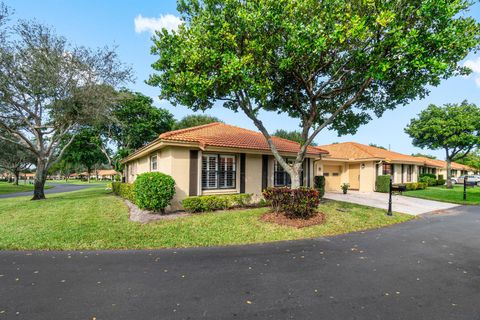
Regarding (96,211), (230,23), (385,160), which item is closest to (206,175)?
(96,211)

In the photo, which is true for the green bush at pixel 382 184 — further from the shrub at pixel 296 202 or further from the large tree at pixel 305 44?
the shrub at pixel 296 202

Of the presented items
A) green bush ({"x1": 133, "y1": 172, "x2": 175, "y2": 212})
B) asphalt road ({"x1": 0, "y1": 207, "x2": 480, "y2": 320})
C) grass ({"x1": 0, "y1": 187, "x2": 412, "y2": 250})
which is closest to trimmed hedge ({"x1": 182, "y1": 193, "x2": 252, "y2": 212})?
grass ({"x1": 0, "y1": 187, "x2": 412, "y2": 250})

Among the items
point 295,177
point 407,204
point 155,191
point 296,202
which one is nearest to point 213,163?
point 155,191

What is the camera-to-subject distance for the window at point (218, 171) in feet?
37.6

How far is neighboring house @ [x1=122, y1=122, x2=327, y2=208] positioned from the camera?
10562 millimetres

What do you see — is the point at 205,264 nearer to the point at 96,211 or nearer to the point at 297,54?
the point at 297,54

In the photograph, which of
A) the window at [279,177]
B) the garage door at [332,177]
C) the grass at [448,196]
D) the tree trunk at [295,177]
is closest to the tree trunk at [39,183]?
the window at [279,177]

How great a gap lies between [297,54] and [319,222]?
587cm

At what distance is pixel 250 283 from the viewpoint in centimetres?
399

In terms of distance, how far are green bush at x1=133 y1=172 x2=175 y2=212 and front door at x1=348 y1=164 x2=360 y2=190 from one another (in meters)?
18.8

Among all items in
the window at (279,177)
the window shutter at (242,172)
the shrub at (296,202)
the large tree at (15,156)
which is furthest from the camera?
the large tree at (15,156)

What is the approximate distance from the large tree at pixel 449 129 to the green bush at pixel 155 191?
30.3 metres

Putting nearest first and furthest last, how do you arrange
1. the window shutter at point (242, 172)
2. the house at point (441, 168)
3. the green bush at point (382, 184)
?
the window shutter at point (242, 172) → the green bush at point (382, 184) → the house at point (441, 168)

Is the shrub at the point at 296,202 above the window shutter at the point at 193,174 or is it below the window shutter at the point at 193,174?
below
